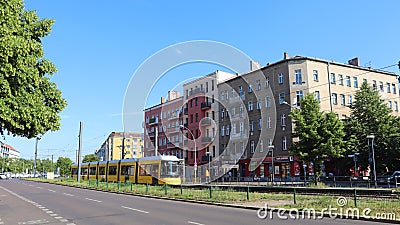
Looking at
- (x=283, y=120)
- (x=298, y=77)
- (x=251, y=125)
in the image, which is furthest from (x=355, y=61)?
(x=251, y=125)

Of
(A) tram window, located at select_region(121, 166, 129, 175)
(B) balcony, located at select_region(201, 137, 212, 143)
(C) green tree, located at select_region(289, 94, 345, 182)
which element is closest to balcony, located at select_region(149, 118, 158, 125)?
(B) balcony, located at select_region(201, 137, 212, 143)

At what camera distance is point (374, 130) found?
139 feet

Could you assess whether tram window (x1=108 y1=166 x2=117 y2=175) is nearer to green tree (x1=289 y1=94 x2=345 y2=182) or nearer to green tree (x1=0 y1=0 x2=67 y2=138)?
green tree (x1=289 y1=94 x2=345 y2=182)

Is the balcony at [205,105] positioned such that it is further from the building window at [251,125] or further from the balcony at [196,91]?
the building window at [251,125]

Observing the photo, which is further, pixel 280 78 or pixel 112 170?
pixel 280 78

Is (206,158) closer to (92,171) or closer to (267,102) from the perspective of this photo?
(267,102)

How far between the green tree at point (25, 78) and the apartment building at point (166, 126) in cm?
5389

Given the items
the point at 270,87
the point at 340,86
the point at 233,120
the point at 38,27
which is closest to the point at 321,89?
the point at 340,86

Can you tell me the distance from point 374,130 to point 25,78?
38.7 metres

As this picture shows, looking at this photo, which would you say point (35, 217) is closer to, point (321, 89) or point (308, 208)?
point (308, 208)

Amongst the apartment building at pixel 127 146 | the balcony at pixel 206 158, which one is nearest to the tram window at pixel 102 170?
the balcony at pixel 206 158

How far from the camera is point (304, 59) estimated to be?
1949 inches

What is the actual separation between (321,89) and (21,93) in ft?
138

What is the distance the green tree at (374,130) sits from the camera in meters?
40.7
